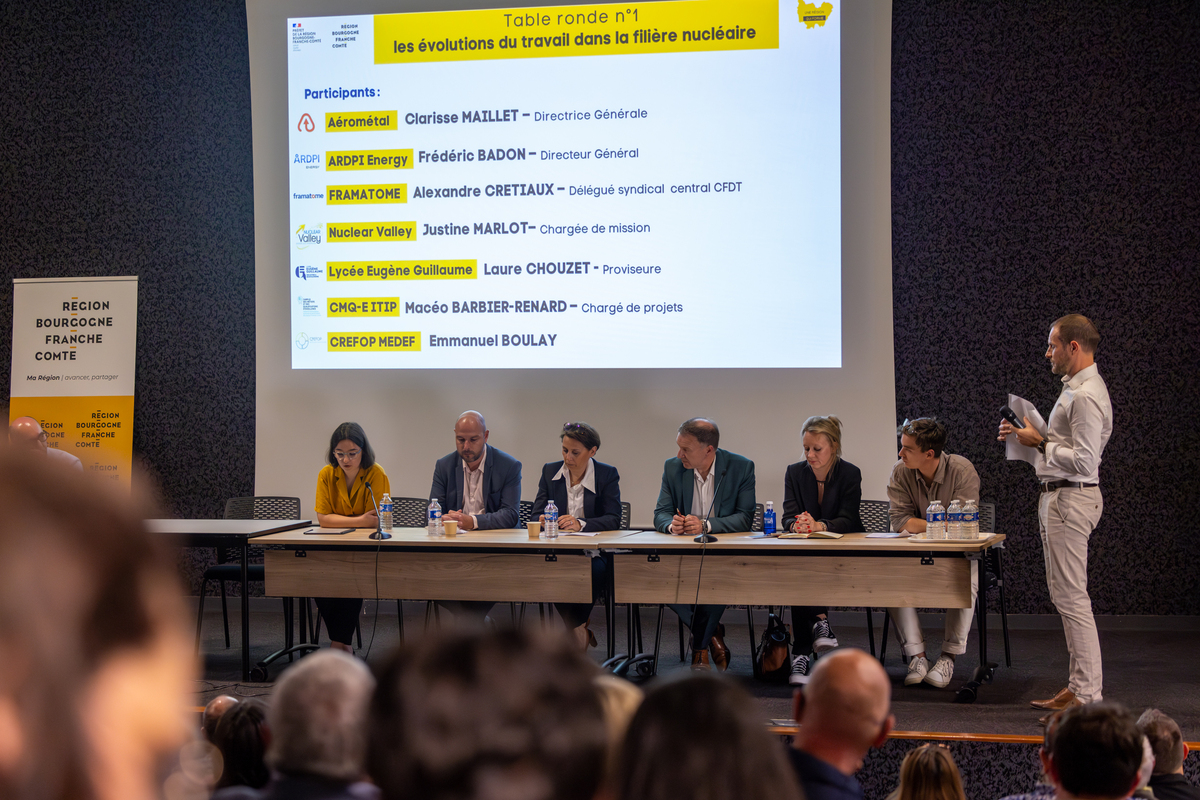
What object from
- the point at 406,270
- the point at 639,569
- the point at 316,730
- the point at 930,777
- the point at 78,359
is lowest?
the point at 930,777

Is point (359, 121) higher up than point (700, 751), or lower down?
higher up

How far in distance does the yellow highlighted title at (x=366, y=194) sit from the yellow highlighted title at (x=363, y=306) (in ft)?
1.84

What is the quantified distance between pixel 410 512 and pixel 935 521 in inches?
106

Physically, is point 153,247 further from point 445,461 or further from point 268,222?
point 445,461

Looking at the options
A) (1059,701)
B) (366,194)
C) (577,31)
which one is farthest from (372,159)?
(1059,701)

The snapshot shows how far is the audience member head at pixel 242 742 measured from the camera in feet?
5.61

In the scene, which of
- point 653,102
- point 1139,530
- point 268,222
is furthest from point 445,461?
point 1139,530

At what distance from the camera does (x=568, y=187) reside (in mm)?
5098

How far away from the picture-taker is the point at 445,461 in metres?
4.59

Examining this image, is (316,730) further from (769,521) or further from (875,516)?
(875,516)

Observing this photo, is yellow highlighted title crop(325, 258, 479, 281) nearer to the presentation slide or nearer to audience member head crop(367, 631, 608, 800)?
the presentation slide

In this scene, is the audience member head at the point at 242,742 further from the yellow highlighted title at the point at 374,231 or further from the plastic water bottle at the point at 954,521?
the yellow highlighted title at the point at 374,231

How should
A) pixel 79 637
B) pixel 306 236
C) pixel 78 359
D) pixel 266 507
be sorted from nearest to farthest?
pixel 79 637 → pixel 266 507 → pixel 306 236 → pixel 78 359

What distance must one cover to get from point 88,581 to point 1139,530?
585cm
